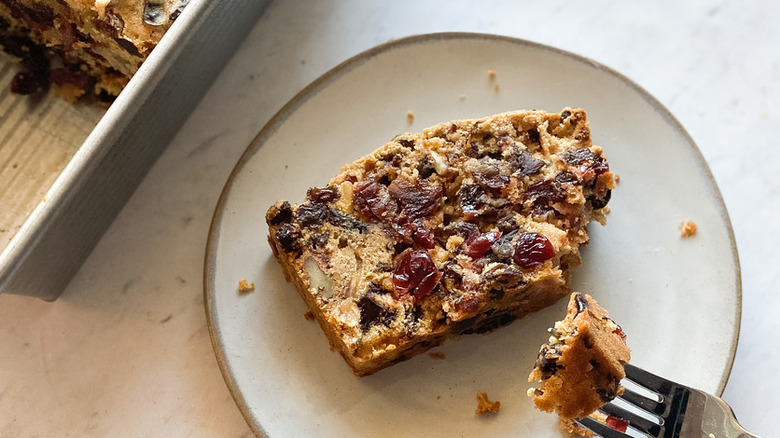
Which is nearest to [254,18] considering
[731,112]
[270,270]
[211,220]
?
[211,220]

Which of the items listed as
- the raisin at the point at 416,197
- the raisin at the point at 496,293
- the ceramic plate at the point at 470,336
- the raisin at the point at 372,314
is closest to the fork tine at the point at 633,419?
the ceramic plate at the point at 470,336

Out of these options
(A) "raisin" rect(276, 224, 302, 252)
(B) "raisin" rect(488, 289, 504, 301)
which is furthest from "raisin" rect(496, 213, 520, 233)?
(A) "raisin" rect(276, 224, 302, 252)

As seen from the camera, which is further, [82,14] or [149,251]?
[149,251]

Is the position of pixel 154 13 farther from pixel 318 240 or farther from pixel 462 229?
pixel 462 229

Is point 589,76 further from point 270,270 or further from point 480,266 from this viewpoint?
point 270,270

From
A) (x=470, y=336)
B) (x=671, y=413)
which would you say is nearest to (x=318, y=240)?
(x=470, y=336)

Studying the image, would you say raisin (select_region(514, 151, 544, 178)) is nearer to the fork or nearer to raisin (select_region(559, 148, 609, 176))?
raisin (select_region(559, 148, 609, 176))
